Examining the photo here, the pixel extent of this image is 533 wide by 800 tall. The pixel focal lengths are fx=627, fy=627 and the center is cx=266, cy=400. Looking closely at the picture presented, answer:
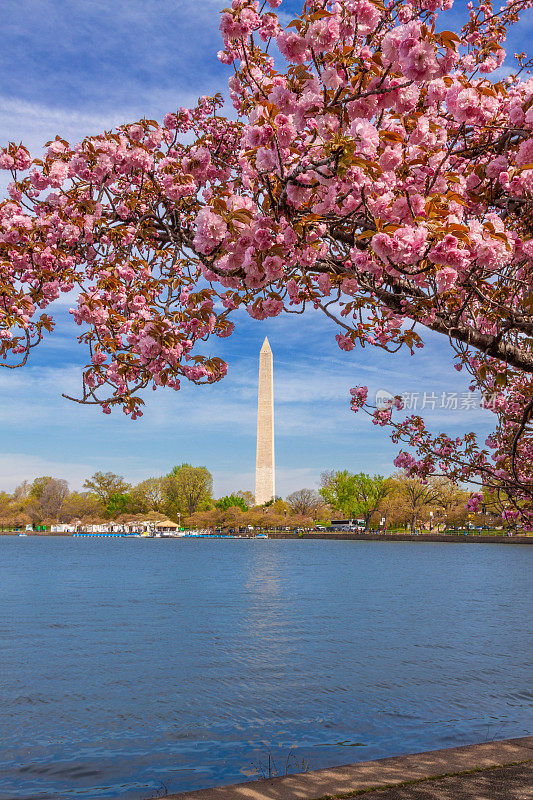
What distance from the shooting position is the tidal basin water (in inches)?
384

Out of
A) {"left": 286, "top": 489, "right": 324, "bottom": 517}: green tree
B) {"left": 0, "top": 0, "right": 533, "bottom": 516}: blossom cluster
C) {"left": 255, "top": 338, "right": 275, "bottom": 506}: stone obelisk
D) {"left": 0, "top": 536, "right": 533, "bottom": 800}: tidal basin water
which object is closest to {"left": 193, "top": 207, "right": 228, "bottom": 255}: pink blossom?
{"left": 0, "top": 0, "right": 533, "bottom": 516}: blossom cluster

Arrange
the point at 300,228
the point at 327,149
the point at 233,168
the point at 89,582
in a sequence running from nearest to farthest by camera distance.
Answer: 1. the point at 327,149
2. the point at 300,228
3. the point at 233,168
4. the point at 89,582

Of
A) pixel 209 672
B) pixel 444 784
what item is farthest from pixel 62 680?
pixel 444 784

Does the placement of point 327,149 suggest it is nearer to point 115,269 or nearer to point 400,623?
point 115,269

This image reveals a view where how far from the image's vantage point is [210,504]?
491ft

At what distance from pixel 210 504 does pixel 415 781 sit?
146 m

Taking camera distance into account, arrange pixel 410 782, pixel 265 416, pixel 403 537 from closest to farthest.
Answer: pixel 410 782, pixel 265 416, pixel 403 537

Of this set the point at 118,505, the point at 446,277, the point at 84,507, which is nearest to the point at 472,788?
the point at 446,277

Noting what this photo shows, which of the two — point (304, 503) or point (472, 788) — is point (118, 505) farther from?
point (472, 788)

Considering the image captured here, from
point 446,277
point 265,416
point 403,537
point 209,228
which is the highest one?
point 265,416

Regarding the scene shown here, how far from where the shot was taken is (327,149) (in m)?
3.37

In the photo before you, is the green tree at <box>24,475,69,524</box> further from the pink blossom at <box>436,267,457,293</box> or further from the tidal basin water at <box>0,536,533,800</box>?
the pink blossom at <box>436,267,457,293</box>

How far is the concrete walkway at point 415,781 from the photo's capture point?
547 cm

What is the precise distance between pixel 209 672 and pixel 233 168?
13495 millimetres
